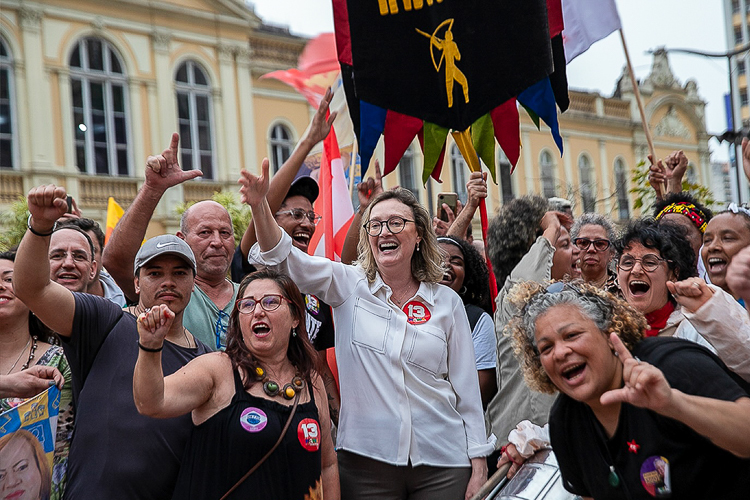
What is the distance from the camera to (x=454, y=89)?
5.00 metres

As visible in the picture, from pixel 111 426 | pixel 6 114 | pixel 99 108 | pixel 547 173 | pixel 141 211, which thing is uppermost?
pixel 99 108

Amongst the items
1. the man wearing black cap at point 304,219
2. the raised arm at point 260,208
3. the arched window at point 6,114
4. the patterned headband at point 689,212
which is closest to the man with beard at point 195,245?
the man wearing black cap at point 304,219

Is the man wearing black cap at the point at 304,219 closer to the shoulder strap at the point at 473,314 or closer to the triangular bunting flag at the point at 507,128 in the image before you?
the shoulder strap at the point at 473,314

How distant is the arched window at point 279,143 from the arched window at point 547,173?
9.03 m

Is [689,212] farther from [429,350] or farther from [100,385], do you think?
[100,385]

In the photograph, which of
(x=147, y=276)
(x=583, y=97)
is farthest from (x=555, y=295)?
(x=583, y=97)

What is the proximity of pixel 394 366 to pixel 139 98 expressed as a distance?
16.9 m

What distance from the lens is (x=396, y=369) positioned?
3785 millimetres

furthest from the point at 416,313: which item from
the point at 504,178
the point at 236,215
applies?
the point at 504,178

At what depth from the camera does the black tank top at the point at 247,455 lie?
322 centimetres

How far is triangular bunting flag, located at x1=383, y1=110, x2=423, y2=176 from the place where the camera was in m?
5.27

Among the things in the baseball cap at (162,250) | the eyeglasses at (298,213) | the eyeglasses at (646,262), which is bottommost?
the eyeglasses at (646,262)

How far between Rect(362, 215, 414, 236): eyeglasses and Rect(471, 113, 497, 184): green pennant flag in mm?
1303

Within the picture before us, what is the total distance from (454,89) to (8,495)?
3.18 metres
